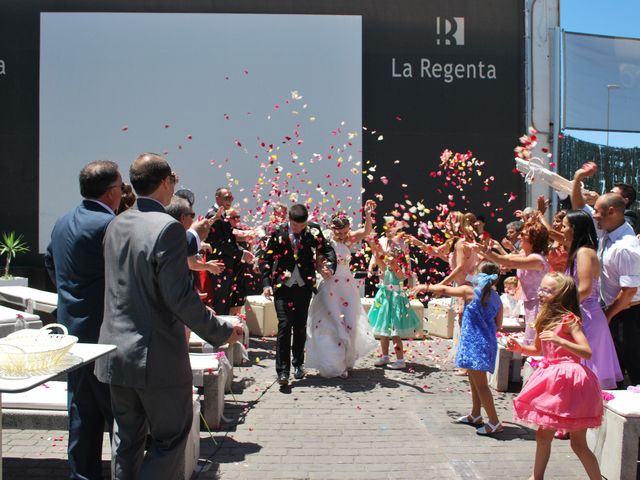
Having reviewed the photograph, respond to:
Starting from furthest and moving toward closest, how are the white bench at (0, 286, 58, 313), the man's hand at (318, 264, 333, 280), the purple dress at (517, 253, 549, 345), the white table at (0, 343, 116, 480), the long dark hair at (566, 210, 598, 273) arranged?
the man's hand at (318, 264, 333, 280), the white bench at (0, 286, 58, 313), the purple dress at (517, 253, 549, 345), the long dark hair at (566, 210, 598, 273), the white table at (0, 343, 116, 480)

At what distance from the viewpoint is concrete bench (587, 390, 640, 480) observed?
4016mm

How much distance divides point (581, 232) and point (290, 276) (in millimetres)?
3254

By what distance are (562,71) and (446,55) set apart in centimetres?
230

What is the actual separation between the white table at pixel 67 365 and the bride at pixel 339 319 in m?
4.38

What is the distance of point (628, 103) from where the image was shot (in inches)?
496

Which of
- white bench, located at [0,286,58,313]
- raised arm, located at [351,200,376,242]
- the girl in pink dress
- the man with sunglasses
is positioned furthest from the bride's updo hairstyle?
the girl in pink dress

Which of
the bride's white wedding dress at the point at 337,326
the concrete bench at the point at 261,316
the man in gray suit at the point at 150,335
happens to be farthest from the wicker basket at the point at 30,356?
the concrete bench at the point at 261,316

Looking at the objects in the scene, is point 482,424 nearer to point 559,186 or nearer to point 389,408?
point 389,408

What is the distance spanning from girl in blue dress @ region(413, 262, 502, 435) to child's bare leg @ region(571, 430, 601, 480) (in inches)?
52.9

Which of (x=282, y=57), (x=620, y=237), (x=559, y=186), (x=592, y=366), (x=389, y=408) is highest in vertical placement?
(x=282, y=57)

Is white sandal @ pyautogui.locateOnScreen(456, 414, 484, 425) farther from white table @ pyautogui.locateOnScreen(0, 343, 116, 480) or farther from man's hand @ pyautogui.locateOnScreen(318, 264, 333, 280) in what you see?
white table @ pyautogui.locateOnScreen(0, 343, 116, 480)

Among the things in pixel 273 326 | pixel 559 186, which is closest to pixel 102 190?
pixel 559 186

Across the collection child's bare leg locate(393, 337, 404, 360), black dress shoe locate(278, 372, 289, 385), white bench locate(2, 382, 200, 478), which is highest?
Answer: white bench locate(2, 382, 200, 478)

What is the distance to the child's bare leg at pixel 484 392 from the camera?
5129 mm
